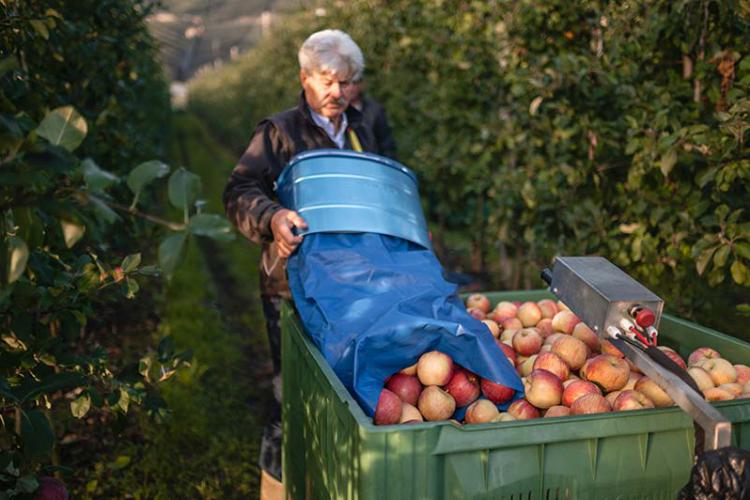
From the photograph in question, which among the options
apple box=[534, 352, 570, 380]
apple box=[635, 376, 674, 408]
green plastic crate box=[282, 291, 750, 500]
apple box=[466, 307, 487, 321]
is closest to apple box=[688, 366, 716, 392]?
apple box=[635, 376, 674, 408]

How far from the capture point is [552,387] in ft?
6.25

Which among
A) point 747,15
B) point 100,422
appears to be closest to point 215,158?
point 100,422

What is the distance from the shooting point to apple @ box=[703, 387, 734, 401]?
1873 mm

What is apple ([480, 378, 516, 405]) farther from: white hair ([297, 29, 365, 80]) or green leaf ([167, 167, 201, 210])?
white hair ([297, 29, 365, 80])

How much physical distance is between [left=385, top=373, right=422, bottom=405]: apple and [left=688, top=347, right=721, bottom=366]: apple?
81cm

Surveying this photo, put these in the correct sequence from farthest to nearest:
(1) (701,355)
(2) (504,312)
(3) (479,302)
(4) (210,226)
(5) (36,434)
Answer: (3) (479,302) → (2) (504,312) → (1) (701,355) → (5) (36,434) → (4) (210,226)

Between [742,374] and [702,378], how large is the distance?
16cm

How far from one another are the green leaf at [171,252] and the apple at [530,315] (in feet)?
5.69

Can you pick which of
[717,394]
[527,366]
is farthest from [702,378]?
[527,366]

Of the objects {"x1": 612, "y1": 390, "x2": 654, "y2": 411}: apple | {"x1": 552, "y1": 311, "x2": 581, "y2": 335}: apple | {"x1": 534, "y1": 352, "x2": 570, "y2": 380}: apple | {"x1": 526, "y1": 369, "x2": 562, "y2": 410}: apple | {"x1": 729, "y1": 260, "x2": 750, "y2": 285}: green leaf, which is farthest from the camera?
{"x1": 729, "y1": 260, "x2": 750, "y2": 285}: green leaf

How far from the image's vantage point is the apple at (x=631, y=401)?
1.79 m

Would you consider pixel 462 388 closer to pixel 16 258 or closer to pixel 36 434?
pixel 36 434

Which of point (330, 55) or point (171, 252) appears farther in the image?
point (330, 55)

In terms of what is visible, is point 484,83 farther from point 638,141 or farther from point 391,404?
point 391,404
